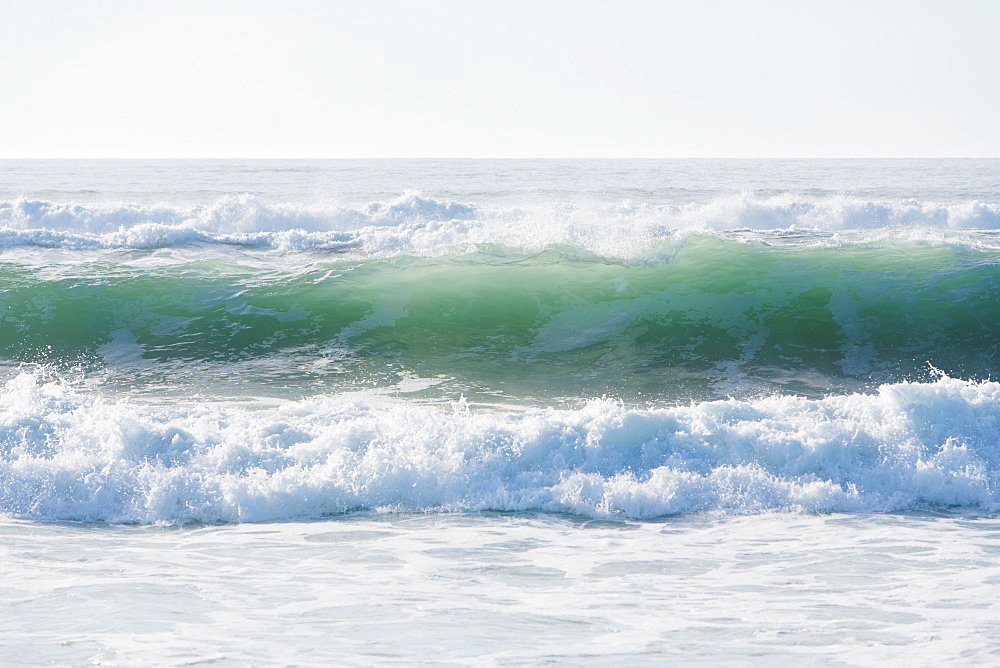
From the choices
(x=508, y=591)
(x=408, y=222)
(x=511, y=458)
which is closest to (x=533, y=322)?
(x=511, y=458)

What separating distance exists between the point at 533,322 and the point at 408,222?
1245 centimetres

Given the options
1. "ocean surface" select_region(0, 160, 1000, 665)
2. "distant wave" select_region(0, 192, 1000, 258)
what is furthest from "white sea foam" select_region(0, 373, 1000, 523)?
"distant wave" select_region(0, 192, 1000, 258)

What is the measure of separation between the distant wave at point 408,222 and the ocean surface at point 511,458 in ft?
7.57

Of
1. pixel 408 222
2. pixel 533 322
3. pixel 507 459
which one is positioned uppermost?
pixel 408 222

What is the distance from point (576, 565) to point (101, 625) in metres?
2.50

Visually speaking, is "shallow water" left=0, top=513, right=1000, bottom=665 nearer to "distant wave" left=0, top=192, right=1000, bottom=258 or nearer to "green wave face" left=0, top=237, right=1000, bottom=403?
"green wave face" left=0, top=237, right=1000, bottom=403

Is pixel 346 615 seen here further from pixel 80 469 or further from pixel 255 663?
pixel 80 469

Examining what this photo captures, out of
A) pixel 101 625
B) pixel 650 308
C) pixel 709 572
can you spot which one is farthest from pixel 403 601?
pixel 650 308

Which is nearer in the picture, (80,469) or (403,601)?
(403,601)

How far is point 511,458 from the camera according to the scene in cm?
609

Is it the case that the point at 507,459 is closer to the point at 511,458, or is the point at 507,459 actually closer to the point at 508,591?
the point at 511,458

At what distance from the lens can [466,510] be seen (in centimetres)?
570

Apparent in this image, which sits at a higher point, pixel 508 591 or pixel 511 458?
pixel 511 458

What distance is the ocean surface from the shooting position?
3.85 metres
